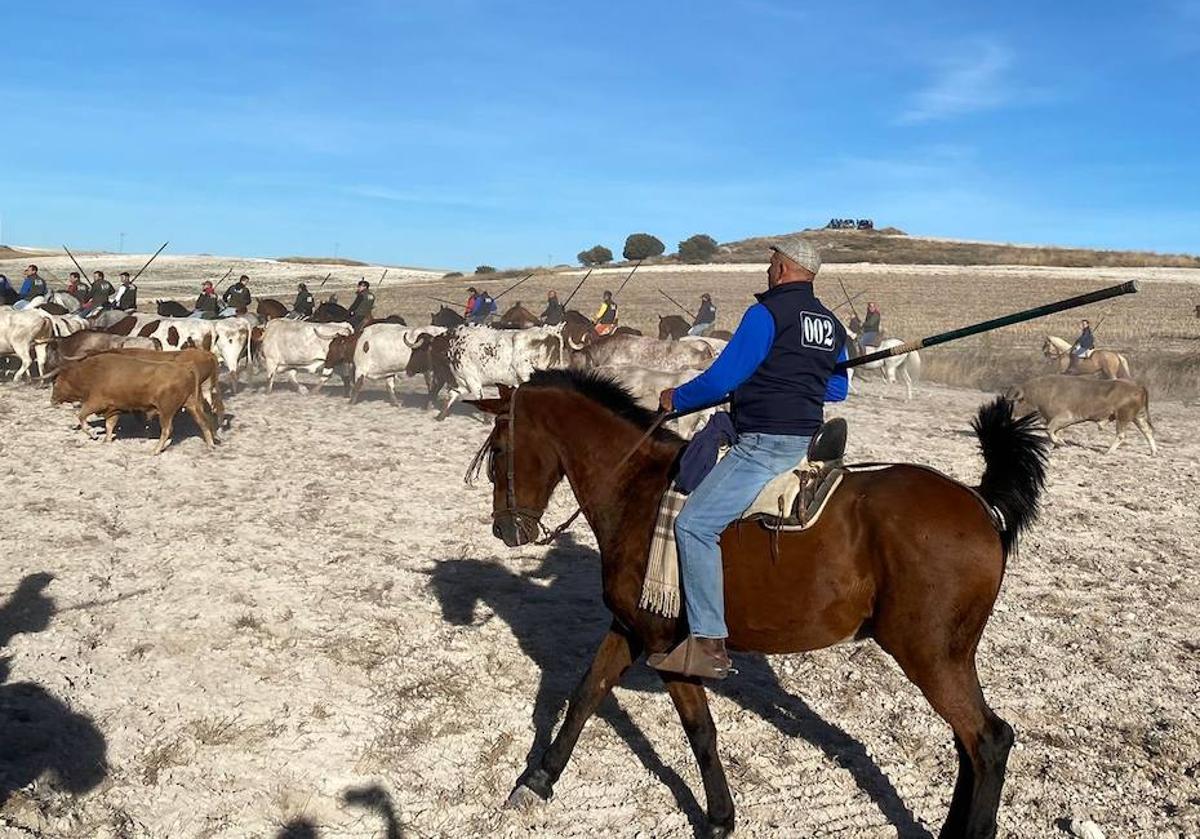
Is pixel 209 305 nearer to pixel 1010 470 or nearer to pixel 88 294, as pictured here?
pixel 88 294

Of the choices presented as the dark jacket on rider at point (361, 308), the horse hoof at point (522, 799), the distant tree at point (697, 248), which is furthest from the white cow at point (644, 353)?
the distant tree at point (697, 248)

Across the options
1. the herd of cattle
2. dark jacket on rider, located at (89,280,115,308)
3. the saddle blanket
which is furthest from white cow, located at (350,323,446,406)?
the saddle blanket

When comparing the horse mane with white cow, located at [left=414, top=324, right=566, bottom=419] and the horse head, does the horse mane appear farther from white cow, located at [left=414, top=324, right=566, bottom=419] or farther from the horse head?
white cow, located at [left=414, top=324, right=566, bottom=419]

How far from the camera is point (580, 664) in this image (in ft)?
21.9

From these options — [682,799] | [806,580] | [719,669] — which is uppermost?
[806,580]

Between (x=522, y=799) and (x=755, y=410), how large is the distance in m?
2.41

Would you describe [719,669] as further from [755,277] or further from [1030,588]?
[755,277]

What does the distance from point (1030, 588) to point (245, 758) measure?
663 centimetres

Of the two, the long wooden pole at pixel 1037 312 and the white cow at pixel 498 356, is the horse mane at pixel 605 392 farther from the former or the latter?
the white cow at pixel 498 356

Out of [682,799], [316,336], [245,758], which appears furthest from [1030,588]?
[316,336]

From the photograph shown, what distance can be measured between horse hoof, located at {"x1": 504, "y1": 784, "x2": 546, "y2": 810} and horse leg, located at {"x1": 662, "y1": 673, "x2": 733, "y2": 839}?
911 mm

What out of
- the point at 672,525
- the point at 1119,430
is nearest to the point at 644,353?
the point at 1119,430

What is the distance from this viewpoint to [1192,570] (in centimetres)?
870

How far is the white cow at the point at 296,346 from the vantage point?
19203 millimetres
